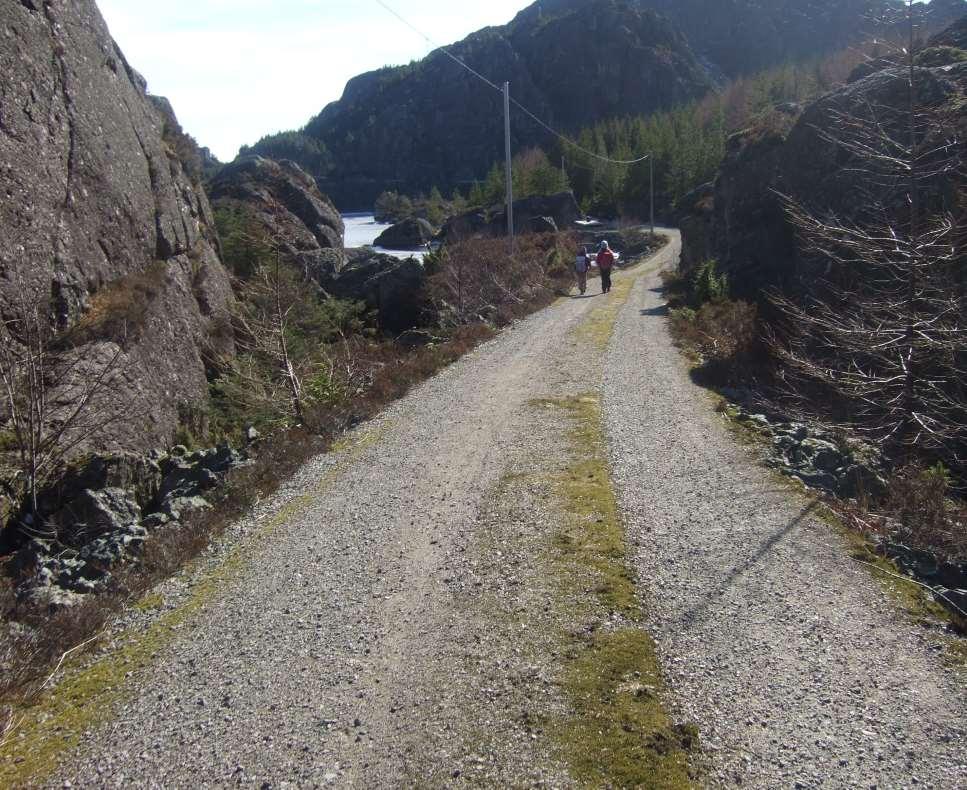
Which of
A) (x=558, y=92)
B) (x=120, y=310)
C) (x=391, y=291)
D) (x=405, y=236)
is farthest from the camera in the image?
(x=558, y=92)

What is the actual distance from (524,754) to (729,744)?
139 centimetres

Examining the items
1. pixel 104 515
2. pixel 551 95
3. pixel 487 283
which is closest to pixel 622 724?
pixel 104 515

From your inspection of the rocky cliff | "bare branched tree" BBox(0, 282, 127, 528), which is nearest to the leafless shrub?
"bare branched tree" BBox(0, 282, 127, 528)

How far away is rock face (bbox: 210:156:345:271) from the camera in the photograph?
3803cm

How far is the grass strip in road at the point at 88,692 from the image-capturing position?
521 centimetres

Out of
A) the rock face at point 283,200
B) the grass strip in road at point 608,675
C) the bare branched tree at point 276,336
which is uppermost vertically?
the rock face at point 283,200

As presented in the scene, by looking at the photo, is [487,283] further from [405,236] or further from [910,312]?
[405,236]

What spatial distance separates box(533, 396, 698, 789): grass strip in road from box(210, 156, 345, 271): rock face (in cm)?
3087

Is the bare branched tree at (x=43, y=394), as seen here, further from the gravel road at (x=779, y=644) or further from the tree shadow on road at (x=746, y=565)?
the tree shadow on road at (x=746, y=565)

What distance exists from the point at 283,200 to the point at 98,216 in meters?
26.3

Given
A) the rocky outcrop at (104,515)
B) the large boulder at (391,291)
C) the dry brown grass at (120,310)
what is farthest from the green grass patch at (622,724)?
the large boulder at (391,291)

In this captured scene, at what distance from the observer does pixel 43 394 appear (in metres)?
10.1

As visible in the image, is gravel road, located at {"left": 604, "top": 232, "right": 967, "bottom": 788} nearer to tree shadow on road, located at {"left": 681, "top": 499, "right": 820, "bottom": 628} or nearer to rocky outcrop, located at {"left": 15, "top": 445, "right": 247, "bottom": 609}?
tree shadow on road, located at {"left": 681, "top": 499, "right": 820, "bottom": 628}

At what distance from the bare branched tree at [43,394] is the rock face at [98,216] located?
38 centimetres
